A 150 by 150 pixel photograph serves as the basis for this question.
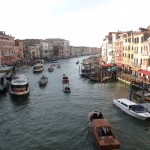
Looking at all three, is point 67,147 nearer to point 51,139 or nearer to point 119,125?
point 51,139

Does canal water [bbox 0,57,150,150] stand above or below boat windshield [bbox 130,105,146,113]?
below

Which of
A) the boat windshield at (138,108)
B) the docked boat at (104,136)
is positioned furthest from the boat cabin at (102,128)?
the boat windshield at (138,108)

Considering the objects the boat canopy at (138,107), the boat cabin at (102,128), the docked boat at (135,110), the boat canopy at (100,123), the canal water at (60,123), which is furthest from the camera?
the boat canopy at (138,107)

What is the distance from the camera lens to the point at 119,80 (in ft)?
219

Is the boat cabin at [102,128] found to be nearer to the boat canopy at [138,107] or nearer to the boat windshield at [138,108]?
the boat windshield at [138,108]

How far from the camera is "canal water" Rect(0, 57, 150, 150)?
26.5m

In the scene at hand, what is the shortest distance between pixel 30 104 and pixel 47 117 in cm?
851

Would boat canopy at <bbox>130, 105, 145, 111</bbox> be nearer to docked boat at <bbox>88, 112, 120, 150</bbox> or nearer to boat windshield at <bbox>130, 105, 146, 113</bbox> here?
boat windshield at <bbox>130, 105, 146, 113</bbox>

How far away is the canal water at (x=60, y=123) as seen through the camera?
26.5 metres

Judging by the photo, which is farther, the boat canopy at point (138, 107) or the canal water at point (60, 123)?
the boat canopy at point (138, 107)

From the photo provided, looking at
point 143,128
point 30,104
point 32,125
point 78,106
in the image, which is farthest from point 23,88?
point 143,128

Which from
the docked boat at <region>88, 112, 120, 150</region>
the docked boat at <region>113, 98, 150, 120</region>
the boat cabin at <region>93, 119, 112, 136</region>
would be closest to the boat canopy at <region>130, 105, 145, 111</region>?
the docked boat at <region>113, 98, 150, 120</region>

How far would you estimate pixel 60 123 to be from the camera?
33.0 meters

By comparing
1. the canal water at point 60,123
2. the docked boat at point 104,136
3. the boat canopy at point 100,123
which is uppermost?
the boat canopy at point 100,123
